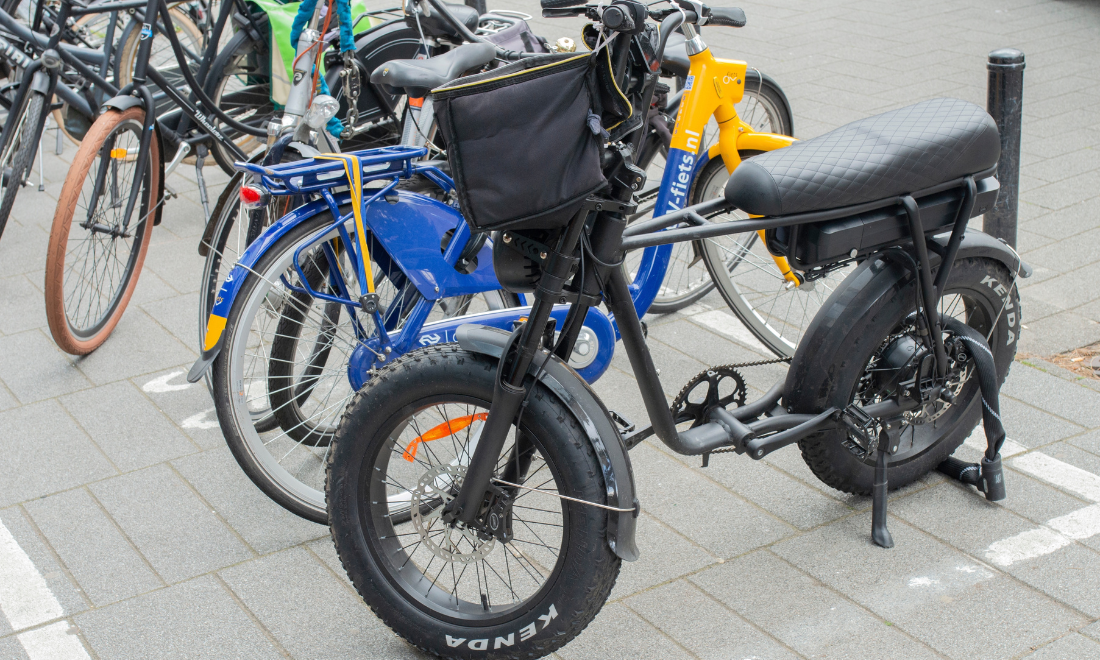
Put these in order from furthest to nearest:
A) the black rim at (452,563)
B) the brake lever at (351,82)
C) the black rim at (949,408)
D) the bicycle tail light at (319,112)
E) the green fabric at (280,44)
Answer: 1. the green fabric at (280,44)
2. the brake lever at (351,82)
3. the bicycle tail light at (319,112)
4. the black rim at (949,408)
5. the black rim at (452,563)

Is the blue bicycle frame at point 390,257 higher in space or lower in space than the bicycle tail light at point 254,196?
lower

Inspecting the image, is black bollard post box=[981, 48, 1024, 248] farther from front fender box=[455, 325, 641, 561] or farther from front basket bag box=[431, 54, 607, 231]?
front basket bag box=[431, 54, 607, 231]

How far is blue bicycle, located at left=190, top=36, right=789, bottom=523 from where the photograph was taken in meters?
2.89

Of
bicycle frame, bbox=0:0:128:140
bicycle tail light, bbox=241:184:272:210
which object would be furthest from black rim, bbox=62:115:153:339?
bicycle tail light, bbox=241:184:272:210

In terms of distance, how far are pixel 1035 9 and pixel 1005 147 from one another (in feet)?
19.0

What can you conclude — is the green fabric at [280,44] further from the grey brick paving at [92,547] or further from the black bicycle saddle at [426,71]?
the grey brick paving at [92,547]

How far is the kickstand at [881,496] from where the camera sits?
3.01 meters

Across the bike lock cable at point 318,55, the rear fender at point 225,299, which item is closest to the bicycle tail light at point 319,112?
the bike lock cable at point 318,55

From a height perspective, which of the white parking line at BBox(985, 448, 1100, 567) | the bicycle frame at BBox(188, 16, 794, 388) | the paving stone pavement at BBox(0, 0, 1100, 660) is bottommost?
the white parking line at BBox(985, 448, 1100, 567)

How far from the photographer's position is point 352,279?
328 centimetres

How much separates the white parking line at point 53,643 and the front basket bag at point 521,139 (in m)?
1.57

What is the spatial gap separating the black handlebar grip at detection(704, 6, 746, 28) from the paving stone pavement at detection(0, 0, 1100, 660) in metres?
1.33

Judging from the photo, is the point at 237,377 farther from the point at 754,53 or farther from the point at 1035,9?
the point at 1035,9

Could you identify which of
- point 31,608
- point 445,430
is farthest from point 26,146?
point 445,430
